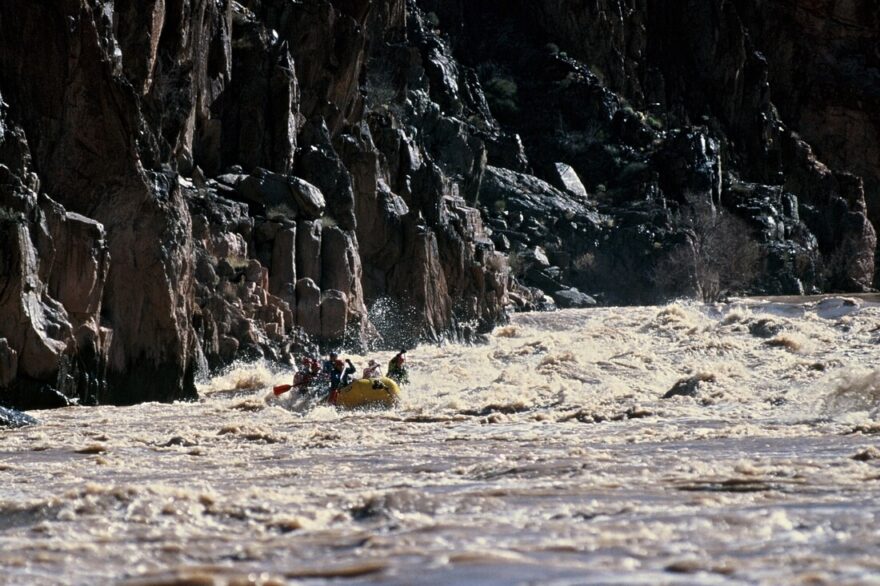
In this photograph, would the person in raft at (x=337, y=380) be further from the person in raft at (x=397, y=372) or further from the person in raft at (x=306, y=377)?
the person in raft at (x=397, y=372)

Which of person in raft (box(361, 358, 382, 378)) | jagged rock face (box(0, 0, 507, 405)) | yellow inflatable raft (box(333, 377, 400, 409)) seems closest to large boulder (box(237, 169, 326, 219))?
jagged rock face (box(0, 0, 507, 405))

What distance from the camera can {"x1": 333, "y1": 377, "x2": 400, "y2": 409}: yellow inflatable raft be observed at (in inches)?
999

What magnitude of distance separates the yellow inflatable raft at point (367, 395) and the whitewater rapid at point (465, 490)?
66 centimetres

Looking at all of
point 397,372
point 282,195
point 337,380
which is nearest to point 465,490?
point 337,380

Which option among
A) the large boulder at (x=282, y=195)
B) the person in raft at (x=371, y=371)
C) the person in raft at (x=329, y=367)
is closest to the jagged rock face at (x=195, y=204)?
the large boulder at (x=282, y=195)

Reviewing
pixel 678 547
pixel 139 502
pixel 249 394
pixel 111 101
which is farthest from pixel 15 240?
pixel 678 547

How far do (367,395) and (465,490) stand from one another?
1518 centimetres

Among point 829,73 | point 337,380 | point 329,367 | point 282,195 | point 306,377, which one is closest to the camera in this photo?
point 337,380

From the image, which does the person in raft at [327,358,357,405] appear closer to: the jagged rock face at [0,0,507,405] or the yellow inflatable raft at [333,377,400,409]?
the yellow inflatable raft at [333,377,400,409]

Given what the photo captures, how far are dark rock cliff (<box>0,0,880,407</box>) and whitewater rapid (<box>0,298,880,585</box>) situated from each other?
430cm

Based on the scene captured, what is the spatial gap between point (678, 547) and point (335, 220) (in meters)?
36.4

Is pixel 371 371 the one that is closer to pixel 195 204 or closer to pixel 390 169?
pixel 195 204

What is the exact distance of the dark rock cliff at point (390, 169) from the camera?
27.6 meters

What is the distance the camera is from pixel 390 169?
174ft
